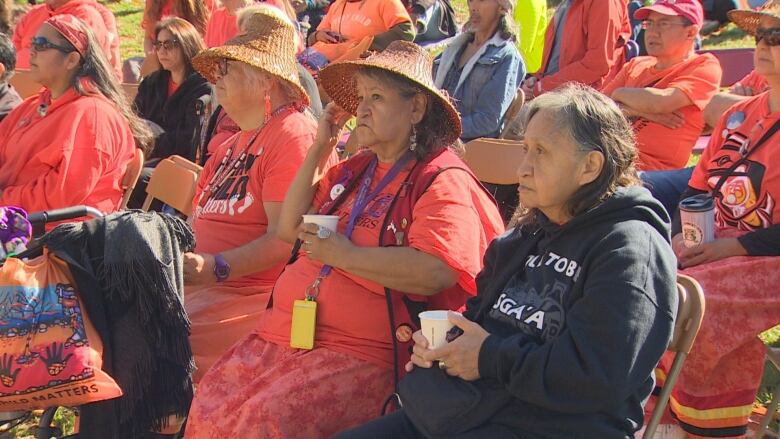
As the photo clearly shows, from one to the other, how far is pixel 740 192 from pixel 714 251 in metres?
0.29

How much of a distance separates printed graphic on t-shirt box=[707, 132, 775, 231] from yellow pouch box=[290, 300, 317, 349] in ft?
5.59

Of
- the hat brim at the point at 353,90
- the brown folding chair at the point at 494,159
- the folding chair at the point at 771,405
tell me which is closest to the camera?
the hat brim at the point at 353,90

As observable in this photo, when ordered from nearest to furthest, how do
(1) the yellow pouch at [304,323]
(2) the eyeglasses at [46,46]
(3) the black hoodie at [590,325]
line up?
1. (3) the black hoodie at [590,325]
2. (1) the yellow pouch at [304,323]
3. (2) the eyeglasses at [46,46]

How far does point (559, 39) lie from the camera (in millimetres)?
6453

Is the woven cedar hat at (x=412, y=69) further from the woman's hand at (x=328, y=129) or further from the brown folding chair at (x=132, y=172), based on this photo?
the brown folding chair at (x=132, y=172)

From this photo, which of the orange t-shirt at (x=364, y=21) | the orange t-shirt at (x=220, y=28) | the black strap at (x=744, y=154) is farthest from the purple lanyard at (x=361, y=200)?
the orange t-shirt at (x=364, y=21)

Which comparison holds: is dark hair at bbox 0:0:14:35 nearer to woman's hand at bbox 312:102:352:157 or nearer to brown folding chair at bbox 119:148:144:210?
brown folding chair at bbox 119:148:144:210

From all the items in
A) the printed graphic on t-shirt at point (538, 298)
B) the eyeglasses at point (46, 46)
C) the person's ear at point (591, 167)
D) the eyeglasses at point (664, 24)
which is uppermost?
the person's ear at point (591, 167)

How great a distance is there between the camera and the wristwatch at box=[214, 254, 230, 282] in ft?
10.9

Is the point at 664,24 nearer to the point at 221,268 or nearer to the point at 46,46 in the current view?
the point at 221,268

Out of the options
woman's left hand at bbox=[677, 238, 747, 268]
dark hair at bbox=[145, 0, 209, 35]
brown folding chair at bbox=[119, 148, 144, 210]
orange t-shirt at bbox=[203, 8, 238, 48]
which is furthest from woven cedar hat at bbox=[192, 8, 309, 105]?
dark hair at bbox=[145, 0, 209, 35]

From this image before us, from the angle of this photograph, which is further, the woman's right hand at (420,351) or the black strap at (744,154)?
the black strap at (744,154)

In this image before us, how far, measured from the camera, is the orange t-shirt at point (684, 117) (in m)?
4.66

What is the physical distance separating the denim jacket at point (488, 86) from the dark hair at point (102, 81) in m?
1.79
